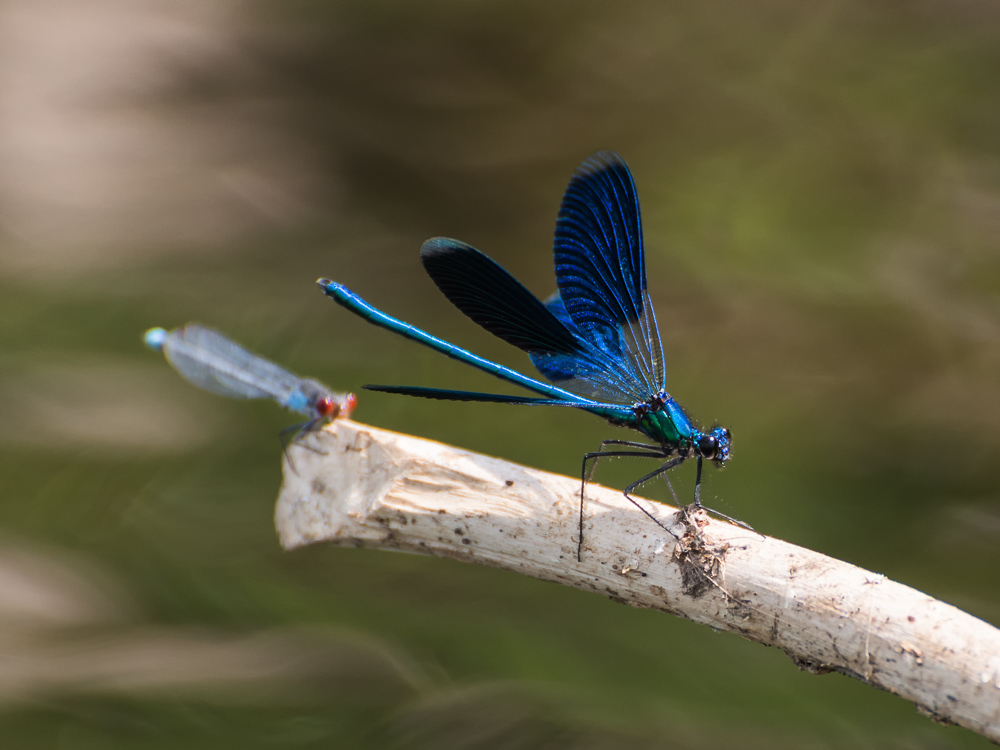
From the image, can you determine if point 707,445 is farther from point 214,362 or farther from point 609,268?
point 214,362

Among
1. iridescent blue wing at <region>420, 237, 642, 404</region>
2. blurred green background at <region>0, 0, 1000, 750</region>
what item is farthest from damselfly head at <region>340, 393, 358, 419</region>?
blurred green background at <region>0, 0, 1000, 750</region>

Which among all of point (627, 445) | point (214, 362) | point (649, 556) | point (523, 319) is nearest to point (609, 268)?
point (523, 319)

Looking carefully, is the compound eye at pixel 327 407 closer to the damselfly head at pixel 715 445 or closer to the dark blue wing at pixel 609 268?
the dark blue wing at pixel 609 268

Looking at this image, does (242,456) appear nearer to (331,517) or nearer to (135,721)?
(135,721)

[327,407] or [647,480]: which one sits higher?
[327,407]

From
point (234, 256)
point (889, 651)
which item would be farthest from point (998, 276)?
point (234, 256)

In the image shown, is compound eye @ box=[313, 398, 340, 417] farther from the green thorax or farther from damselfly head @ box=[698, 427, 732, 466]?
damselfly head @ box=[698, 427, 732, 466]
